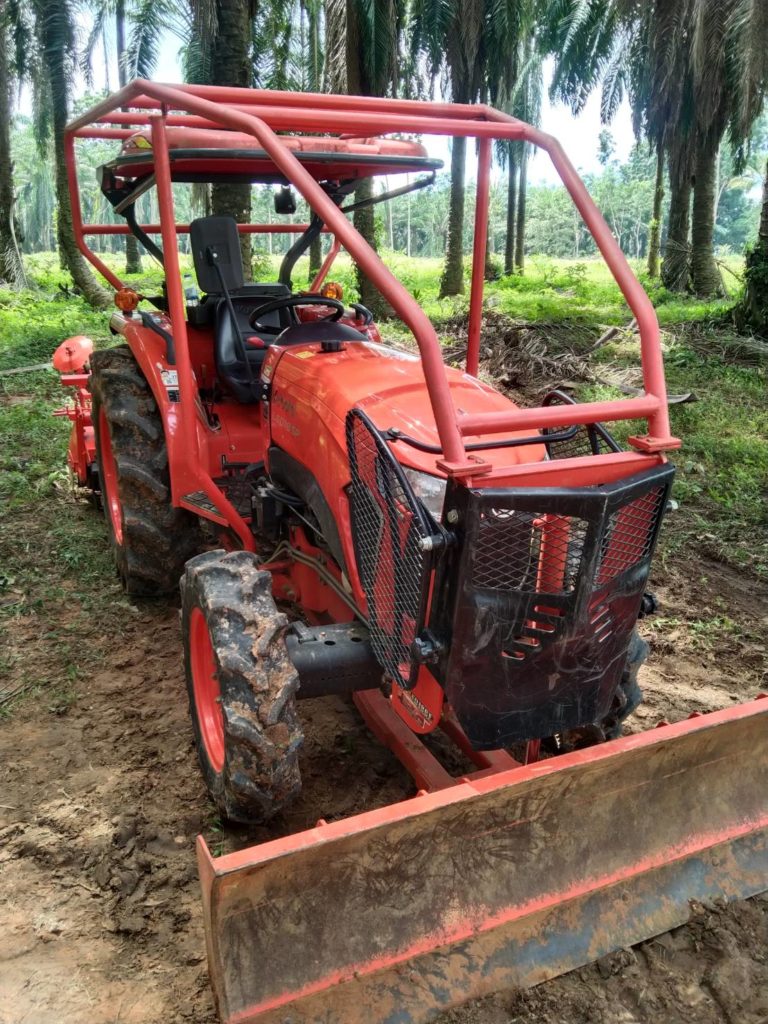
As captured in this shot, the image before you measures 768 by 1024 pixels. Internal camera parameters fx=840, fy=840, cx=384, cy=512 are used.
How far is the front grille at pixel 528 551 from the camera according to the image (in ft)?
7.11

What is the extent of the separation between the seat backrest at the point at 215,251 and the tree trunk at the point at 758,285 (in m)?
6.82

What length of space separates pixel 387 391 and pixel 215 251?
5.54ft

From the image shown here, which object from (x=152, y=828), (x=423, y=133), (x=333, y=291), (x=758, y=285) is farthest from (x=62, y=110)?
(x=152, y=828)

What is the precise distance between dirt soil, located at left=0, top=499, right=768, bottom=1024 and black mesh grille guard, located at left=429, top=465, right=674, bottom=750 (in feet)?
2.37

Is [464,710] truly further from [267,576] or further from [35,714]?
[35,714]

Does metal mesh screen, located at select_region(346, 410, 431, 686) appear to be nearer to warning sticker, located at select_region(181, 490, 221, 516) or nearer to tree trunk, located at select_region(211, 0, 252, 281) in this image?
warning sticker, located at select_region(181, 490, 221, 516)

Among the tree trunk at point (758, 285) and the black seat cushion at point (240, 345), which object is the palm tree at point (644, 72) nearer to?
the tree trunk at point (758, 285)

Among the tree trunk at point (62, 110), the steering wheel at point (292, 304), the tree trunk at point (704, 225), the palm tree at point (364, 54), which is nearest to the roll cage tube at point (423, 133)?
the steering wheel at point (292, 304)

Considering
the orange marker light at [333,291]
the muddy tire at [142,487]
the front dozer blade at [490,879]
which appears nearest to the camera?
the front dozer blade at [490,879]

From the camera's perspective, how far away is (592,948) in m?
2.31

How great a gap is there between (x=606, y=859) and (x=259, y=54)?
1920 cm

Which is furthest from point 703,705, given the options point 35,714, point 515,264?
point 515,264

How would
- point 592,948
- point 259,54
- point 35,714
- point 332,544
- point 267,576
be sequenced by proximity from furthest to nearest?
point 259,54 < point 35,714 < point 332,544 < point 267,576 < point 592,948

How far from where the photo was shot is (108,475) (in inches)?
195
